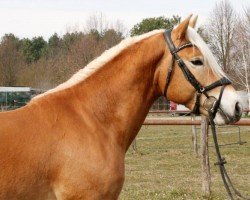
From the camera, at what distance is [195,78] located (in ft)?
12.6

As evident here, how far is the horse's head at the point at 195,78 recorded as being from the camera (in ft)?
12.5

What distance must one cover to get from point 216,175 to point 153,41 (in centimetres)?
720

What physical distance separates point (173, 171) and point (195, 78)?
7.59 metres

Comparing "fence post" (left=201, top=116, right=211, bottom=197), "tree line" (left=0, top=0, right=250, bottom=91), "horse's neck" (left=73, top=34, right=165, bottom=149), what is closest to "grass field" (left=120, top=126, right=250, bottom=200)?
"fence post" (left=201, top=116, right=211, bottom=197)

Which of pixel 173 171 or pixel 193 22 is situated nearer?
pixel 193 22

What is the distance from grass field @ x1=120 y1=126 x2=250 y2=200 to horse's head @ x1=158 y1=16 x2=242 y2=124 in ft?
13.5

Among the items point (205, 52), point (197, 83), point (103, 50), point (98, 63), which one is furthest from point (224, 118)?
point (103, 50)

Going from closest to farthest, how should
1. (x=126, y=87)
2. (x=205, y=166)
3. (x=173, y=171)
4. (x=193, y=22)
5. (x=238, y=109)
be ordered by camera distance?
(x=238, y=109) < (x=126, y=87) < (x=193, y=22) < (x=205, y=166) < (x=173, y=171)

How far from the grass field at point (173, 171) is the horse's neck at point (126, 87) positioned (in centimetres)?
400

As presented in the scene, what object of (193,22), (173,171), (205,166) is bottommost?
(173,171)

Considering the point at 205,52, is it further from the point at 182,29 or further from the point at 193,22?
the point at 193,22

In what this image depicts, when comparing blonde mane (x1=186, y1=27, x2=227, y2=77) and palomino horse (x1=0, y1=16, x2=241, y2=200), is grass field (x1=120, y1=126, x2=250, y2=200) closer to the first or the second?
palomino horse (x1=0, y1=16, x2=241, y2=200)

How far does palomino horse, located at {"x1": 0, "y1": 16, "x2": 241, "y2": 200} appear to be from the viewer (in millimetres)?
3391

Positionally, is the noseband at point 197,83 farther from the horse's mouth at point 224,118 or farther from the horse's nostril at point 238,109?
the horse's nostril at point 238,109
